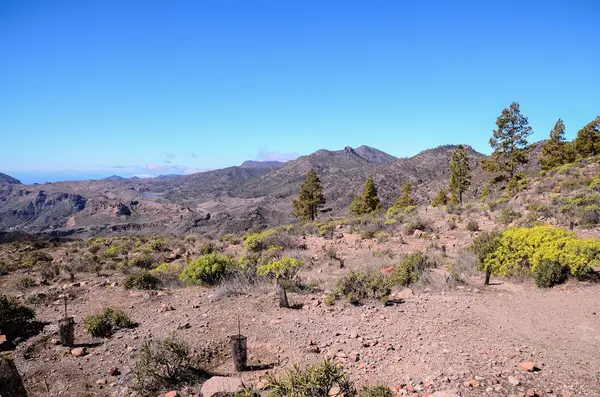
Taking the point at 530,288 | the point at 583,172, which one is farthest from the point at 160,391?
the point at 583,172

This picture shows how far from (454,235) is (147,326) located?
1548cm

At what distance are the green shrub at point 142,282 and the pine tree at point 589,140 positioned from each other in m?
45.7

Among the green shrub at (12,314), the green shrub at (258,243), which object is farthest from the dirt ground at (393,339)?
the green shrub at (258,243)

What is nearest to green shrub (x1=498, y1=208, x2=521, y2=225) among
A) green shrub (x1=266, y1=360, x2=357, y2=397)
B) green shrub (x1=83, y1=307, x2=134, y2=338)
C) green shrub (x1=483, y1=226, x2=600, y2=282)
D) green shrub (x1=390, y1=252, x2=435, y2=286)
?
green shrub (x1=483, y1=226, x2=600, y2=282)

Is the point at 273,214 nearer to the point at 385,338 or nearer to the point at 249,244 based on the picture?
the point at 249,244

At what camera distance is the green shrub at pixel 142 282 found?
1112 cm

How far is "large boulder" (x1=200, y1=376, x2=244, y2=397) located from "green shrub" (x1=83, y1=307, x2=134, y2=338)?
387cm

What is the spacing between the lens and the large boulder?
15.6 ft

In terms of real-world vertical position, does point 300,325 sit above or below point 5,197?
below

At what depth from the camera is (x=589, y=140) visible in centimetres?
3691

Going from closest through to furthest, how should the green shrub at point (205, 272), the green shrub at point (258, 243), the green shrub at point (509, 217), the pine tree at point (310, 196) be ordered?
the green shrub at point (205, 272)
the green shrub at point (509, 217)
the green shrub at point (258, 243)
the pine tree at point (310, 196)

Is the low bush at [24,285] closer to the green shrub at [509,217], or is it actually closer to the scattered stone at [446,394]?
the scattered stone at [446,394]

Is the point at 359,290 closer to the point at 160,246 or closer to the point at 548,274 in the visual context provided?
the point at 548,274

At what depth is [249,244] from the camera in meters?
18.3
